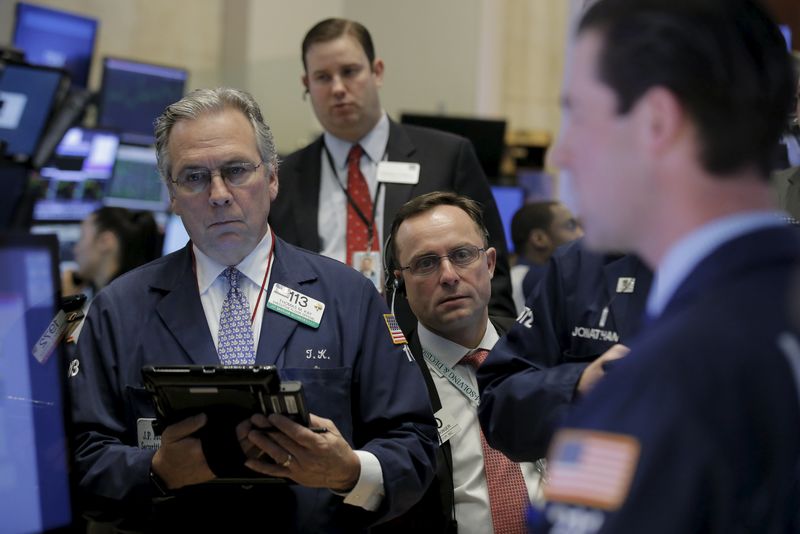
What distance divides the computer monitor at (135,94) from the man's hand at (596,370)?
18.4 feet

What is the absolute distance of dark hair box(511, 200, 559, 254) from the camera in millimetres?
4719

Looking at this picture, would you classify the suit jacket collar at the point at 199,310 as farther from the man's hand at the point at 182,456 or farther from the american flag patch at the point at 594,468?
the american flag patch at the point at 594,468

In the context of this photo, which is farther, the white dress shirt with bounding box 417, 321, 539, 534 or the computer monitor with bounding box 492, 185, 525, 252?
the computer monitor with bounding box 492, 185, 525, 252

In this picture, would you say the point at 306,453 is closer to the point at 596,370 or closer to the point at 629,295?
the point at 596,370

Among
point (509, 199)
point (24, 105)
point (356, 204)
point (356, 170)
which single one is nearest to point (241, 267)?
point (356, 204)

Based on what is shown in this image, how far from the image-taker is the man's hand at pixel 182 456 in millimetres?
1942

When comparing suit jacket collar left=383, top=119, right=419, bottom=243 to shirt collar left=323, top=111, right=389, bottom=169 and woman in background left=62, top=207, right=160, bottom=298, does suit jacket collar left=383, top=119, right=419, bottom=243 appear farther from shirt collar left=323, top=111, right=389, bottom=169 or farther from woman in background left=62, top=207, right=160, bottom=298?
woman in background left=62, top=207, right=160, bottom=298

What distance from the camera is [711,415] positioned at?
2.78ft

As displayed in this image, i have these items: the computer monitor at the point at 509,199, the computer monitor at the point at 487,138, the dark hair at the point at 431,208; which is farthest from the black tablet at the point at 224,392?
the computer monitor at the point at 487,138

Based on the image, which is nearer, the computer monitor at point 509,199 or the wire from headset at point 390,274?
the wire from headset at point 390,274

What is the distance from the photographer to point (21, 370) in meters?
1.68

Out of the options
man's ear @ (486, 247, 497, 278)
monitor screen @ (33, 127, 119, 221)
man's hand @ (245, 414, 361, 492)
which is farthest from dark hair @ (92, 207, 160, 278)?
man's hand @ (245, 414, 361, 492)

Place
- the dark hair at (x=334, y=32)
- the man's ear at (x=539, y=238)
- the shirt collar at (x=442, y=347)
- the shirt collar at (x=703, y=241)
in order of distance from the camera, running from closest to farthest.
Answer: the shirt collar at (x=703, y=241) < the shirt collar at (x=442, y=347) < the dark hair at (x=334, y=32) < the man's ear at (x=539, y=238)

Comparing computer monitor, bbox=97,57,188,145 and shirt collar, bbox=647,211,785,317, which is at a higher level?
computer monitor, bbox=97,57,188,145
